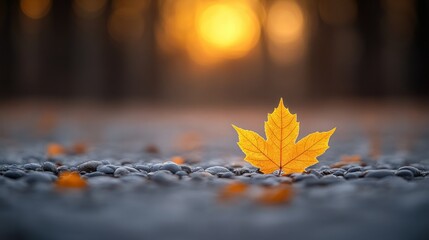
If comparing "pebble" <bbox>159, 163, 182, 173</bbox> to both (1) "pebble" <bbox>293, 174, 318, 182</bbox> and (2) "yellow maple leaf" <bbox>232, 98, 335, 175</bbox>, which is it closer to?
(2) "yellow maple leaf" <bbox>232, 98, 335, 175</bbox>

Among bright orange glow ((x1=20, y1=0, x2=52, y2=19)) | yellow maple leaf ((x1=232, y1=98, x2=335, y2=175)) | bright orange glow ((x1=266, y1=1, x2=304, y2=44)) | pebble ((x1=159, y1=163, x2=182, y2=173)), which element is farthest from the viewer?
bright orange glow ((x1=266, y1=1, x2=304, y2=44))

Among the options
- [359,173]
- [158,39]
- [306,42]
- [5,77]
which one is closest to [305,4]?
[306,42]

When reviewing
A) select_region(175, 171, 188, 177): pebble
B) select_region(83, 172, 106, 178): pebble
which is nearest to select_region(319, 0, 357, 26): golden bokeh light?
select_region(175, 171, 188, 177): pebble

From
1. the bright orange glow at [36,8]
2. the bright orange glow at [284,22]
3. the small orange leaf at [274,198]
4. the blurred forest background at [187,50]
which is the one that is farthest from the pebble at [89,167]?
the bright orange glow at [284,22]

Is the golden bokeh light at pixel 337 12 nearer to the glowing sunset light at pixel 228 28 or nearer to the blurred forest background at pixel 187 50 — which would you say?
the blurred forest background at pixel 187 50

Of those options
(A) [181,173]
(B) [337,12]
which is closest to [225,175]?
(A) [181,173]
